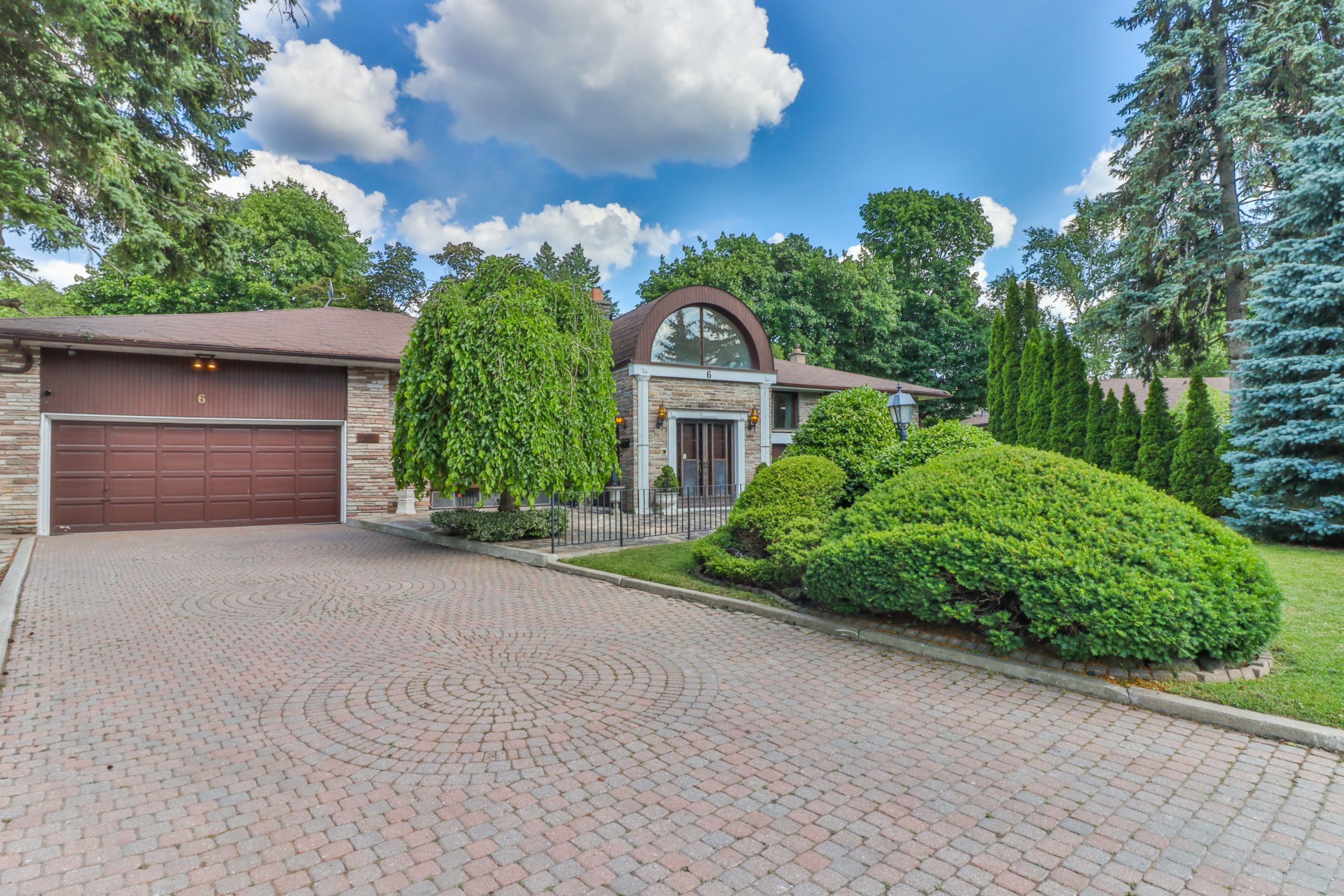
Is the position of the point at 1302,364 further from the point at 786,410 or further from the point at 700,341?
the point at 786,410

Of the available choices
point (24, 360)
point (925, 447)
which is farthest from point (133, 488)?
point (925, 447)

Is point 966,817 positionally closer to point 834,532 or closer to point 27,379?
point 834,532

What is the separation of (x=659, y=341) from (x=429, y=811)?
13453 millimetres

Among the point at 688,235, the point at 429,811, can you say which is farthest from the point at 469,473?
the point at 688,235

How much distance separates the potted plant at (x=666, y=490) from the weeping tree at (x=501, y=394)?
4324 mm

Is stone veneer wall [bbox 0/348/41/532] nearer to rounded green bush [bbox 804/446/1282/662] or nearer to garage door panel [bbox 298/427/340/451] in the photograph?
garage door panel [bbox 298/427/340/451]

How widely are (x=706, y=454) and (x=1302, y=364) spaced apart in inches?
430

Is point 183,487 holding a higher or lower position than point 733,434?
lower

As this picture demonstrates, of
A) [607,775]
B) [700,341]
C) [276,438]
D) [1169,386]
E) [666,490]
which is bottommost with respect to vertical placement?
[607,775]

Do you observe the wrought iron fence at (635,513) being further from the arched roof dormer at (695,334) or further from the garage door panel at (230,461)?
the garage door panel at (230,461)

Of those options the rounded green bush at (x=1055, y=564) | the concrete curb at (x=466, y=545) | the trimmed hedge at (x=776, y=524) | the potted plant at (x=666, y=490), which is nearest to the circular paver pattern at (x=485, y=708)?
the rounded green bush at (x=1055, y=564)

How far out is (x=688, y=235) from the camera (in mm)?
26953

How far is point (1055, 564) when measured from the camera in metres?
3.84

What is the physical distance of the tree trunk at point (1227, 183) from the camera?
41.2 ft
